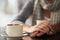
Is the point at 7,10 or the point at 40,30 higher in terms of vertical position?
the point at 7,10

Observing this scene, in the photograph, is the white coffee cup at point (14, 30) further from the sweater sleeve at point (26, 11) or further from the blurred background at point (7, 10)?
the blurred background at point (7, 10)

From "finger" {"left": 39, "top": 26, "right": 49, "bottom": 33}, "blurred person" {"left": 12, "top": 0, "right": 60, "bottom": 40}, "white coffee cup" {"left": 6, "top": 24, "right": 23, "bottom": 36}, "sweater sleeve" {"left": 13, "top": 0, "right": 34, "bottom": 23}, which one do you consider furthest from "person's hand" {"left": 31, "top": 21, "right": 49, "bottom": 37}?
"sweater sleeve" {"left": 13, "top": 0, "right": 34, "bottom": 23}

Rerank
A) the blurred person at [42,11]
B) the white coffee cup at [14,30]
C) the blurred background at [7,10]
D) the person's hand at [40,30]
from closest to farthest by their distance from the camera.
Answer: the white coffee cup at [14,30]
the person's hand at [40,30]
the blurred person at [42,11]
the blurred background at [7,10]

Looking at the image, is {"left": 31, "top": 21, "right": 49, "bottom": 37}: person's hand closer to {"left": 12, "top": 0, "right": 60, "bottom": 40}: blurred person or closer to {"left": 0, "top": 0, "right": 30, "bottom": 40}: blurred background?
{"left": 12, "top": 0, "right": 60, "bottom": 40}: blurred person

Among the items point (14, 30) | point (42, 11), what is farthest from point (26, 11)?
point (14, 30)

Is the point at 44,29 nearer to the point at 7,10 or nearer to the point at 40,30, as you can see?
the point at 40,30

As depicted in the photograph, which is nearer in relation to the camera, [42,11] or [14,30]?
[14,30]

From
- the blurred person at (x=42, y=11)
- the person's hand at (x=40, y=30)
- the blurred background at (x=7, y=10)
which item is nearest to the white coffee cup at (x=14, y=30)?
the person's hand at (x=40, y=30)

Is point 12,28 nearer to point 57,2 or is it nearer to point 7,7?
point 57,2

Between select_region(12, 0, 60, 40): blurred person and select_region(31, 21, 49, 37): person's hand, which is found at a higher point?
select_region(12, 0, 60, 40): blurred person

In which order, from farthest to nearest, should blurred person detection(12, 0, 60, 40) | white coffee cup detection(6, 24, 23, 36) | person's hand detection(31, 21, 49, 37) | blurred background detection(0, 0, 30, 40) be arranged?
blurred background detection(0, 0, 30, 40)
blurred person detection(12, 0, 60, 40)
person's hand detection(31, 21, 49, 37)
white coffee cup detection(6, 24, 23, 36)

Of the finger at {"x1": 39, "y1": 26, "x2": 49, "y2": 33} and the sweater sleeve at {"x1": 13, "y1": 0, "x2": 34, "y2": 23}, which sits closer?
the finger at {"x1": 39, "y1": 26, "x2": 49, "y2": 33}

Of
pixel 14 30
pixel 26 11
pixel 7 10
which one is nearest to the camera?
pixel 14 30

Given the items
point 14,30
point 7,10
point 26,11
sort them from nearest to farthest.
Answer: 1. point 14,30
2. point 26,11
3. point 7,10
